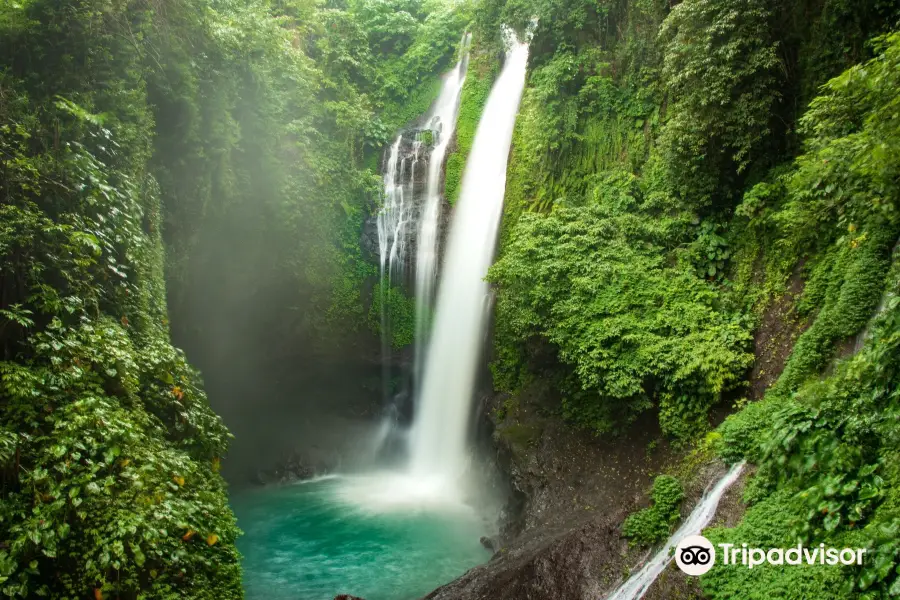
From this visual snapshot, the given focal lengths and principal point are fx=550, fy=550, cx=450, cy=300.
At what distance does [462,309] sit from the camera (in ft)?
43.2

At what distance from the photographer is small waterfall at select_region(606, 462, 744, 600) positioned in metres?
5.69

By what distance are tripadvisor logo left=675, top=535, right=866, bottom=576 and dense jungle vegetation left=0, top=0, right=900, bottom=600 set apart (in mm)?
100

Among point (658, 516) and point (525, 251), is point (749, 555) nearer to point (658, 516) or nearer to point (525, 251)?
point (658, 516)

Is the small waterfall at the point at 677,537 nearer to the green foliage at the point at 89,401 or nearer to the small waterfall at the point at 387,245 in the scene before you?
the green foliage at the point at 89,401

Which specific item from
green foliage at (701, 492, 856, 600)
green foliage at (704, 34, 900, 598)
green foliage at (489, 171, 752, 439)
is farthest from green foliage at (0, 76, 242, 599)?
green foliage at (489, 171, 752, 439)

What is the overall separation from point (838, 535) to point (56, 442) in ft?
20.1

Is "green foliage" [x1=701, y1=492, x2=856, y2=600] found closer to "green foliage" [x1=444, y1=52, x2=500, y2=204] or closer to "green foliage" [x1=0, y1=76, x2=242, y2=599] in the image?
"green foliage" [x1=0, y1=76, x2=242, y2=599]

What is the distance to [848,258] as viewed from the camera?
6.41m

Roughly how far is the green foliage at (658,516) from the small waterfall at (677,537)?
0.26 meters

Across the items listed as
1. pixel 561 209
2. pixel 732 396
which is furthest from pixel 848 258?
pixel 561 209

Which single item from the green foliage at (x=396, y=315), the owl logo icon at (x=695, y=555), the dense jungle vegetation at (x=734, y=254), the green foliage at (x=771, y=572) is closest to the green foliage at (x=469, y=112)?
the green foliage at (x=396, y=315)

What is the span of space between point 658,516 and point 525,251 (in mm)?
4689

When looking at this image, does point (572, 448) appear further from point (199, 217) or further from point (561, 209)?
point (199, 217)

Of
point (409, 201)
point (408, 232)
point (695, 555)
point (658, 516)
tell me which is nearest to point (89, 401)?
point (695, 555)
